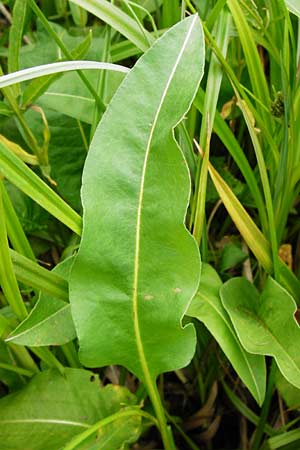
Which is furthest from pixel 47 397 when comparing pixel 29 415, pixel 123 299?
pixel 123 299

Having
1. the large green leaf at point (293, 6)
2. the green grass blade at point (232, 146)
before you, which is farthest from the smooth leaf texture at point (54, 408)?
the large green leaf at point (293, 6)

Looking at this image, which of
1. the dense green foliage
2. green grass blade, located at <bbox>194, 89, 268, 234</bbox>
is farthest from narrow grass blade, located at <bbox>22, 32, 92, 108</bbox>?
green grass blade, located at <bbox>194, 89, 268, 234</bbox>

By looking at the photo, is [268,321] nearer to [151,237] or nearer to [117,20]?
[151,237]

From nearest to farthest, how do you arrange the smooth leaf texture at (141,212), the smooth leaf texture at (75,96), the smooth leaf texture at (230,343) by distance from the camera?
the smooth leaf texture at (141,212) < the smooth leaf texture at (230,343) < the smooth leaf texture at (75,96)

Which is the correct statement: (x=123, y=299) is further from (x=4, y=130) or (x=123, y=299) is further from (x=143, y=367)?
(x=4, y=130)

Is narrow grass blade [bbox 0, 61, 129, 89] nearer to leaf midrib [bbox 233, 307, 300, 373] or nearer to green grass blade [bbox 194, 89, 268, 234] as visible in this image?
green grass blade [bbox 194, 89, 268, 234]

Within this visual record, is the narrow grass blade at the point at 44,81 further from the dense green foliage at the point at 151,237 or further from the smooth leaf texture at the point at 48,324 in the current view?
the smooth leaf texture at the point at 48,324
